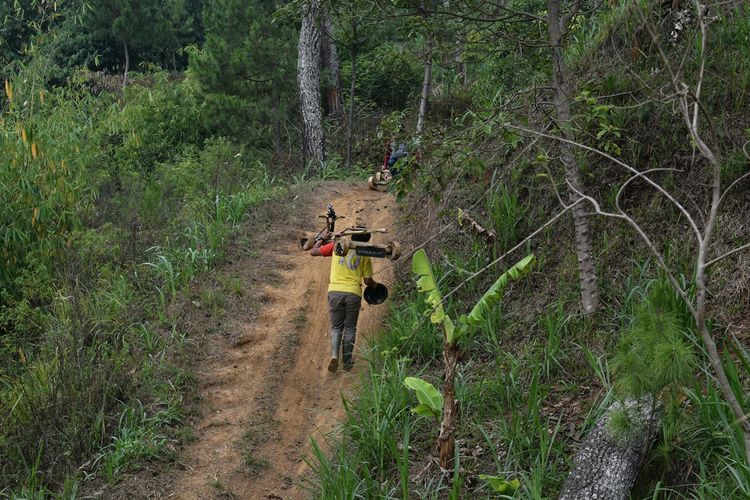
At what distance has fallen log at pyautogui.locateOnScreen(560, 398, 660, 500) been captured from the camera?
226 inches

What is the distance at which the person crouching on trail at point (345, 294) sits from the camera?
935 centimetres

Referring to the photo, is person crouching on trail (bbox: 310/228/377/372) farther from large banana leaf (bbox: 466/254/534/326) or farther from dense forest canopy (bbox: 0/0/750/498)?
large banana leaf (bbox: 466/254/534/326)

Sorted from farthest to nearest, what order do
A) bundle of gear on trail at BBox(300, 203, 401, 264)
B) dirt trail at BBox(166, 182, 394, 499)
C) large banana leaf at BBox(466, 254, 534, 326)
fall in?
1. bundle of gear on trail at BBox(300, 203, 401, 264)
2. dirt trail at BBox(166, 182, 394, 499)
3. large banana leaf at BBox(466, 254, 534, 326)

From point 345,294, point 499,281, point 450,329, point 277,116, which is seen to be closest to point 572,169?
point 499,281

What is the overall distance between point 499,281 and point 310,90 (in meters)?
12.7

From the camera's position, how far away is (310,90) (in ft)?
59.9

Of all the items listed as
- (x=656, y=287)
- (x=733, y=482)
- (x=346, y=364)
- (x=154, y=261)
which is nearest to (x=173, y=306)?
(x=154, y=261)

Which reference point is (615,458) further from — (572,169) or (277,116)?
(277,116)

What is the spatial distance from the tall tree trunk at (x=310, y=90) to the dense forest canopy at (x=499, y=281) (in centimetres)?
438

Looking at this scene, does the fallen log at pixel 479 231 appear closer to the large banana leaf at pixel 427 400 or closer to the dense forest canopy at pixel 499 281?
the dense forest canopy at pixel 499 281

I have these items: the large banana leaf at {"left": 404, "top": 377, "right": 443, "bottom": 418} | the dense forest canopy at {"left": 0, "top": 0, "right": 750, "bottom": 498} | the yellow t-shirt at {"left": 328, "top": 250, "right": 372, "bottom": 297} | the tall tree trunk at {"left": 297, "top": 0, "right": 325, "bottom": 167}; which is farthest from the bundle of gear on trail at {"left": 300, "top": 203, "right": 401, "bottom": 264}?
the tall tree trunk at {"left": 297, "top": 0, "right": 325, "bottom": 167}

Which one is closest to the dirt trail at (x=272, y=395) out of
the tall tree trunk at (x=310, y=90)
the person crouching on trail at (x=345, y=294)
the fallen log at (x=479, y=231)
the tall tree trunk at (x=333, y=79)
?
the person crouching on trail at (x=345, y=294)

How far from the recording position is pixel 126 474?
7742 millimetres

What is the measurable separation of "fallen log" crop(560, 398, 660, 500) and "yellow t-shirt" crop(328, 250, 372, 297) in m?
3.93
